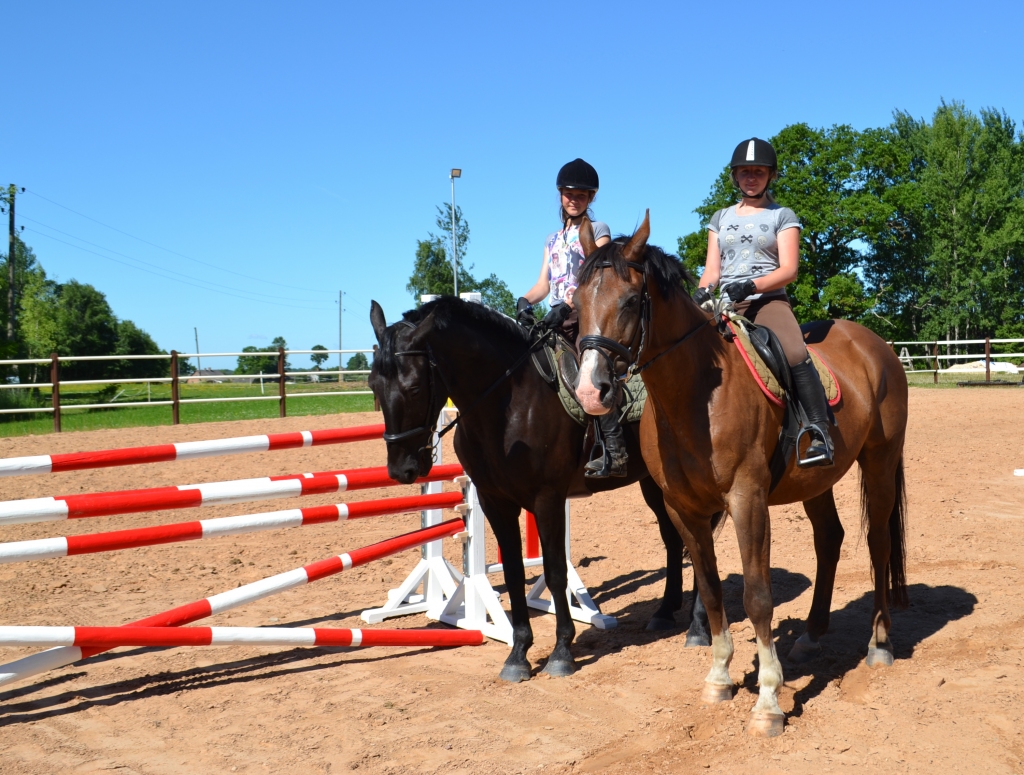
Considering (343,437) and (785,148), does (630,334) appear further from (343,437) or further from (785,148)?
(785,148)

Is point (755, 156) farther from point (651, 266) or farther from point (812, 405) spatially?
point (812, 405)

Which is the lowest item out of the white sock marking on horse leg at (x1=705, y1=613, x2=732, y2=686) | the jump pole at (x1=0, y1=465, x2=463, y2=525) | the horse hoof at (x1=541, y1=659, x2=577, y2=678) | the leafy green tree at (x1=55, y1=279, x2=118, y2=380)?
the horse hoof at (x1=541, y1=659, x2=577, y2=678)

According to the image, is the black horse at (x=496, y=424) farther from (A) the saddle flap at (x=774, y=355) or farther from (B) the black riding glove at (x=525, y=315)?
(A) the saddle flap at (x=774, y=355)

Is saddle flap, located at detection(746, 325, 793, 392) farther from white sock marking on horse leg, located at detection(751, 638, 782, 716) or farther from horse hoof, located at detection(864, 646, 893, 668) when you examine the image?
horse hoof, located at detection(864, 646, 893, 668)

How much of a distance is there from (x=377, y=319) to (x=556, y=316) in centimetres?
110

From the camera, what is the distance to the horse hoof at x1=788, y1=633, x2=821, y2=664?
16.4 ft

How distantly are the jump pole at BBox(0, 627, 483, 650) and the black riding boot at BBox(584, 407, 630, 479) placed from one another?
5.23ft

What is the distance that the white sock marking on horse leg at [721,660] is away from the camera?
4.38 metres

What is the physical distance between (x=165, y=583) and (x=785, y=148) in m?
41.1

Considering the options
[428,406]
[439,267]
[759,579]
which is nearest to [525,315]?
[428,406]

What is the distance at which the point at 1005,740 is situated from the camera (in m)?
3.64

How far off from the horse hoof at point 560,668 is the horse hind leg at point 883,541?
1780 millimetres

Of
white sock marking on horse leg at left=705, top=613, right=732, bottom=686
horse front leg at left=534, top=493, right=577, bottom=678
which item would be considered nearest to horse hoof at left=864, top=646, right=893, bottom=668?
white sock marking on horse leg at left=705, top=613, right=732, bottom=686

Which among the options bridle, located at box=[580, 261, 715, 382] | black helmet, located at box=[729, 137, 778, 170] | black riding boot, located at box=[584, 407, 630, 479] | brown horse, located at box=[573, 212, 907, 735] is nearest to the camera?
bridle, located at box=[580, 261, 715, 382]
